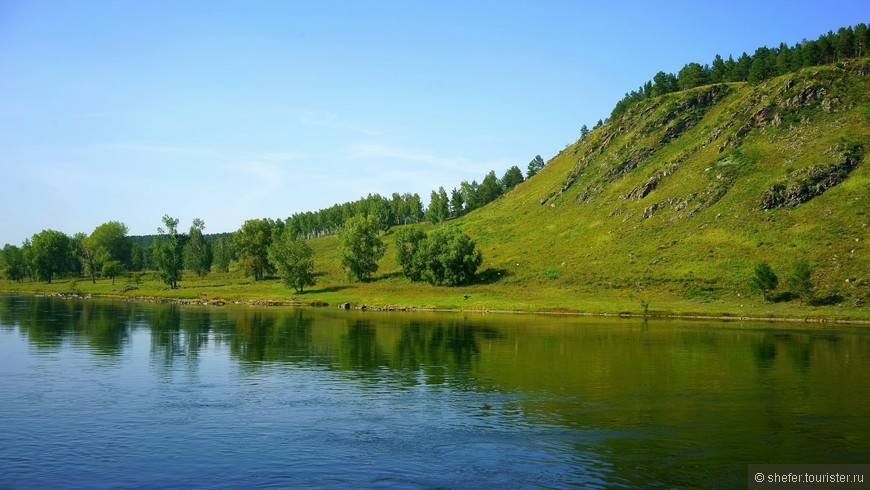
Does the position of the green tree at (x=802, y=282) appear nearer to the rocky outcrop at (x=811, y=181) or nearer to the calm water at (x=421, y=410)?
the calm water at (x=421, y=410)

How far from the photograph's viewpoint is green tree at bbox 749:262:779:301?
109312 mm

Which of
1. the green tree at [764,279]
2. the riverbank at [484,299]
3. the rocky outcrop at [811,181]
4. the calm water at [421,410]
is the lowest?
the calm water at [421,410]

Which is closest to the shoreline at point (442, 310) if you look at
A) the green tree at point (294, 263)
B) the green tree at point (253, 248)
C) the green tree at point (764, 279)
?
the green tree at point (764, 279)

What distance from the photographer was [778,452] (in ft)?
98.3

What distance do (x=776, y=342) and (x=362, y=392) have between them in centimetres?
5220

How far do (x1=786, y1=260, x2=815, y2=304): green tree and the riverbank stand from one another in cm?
203

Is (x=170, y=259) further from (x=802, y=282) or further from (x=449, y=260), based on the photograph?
(x=802, y=282)

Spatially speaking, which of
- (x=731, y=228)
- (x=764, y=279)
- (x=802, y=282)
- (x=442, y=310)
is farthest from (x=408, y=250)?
(x=802, y=282)

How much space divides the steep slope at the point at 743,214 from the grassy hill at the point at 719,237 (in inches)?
16.0

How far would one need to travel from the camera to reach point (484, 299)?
133125 mm

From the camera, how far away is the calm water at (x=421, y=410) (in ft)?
89.6

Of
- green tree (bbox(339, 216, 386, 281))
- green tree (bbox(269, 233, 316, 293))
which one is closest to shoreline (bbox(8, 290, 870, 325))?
green tree (bbox(269, 233, 316, 293))

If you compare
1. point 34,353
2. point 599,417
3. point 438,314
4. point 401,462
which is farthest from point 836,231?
point 34,353

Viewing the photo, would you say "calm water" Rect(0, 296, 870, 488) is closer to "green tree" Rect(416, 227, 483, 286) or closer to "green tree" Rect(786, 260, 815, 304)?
"green tree" Rect(786, 260, 815, 304)
